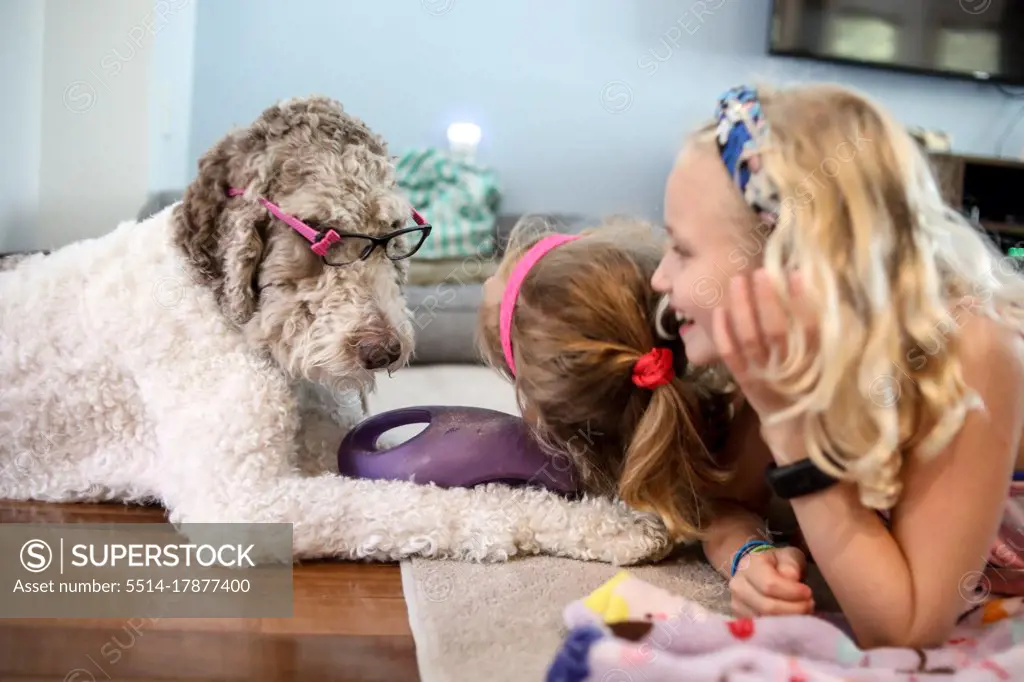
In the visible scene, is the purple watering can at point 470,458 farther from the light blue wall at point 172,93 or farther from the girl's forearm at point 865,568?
the light blue wall at point 172,93

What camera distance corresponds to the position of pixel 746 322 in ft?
2.48

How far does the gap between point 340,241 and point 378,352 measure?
15cm

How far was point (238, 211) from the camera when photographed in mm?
1044

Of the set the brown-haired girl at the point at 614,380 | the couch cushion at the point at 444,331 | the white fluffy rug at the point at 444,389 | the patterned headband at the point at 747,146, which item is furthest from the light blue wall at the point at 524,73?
the patterned headband at the point at 747,146

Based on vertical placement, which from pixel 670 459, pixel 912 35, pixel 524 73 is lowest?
pixel 670 459

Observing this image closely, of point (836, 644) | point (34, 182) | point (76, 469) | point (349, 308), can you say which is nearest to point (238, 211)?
point (349, 308)

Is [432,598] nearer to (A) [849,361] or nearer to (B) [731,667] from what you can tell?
(B) [731,667]

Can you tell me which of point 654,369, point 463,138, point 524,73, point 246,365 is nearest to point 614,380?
point 654,369

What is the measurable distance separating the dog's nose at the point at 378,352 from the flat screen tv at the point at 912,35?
2.81 m

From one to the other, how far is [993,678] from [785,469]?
242 millimetres

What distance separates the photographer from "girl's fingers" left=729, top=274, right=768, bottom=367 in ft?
2.48

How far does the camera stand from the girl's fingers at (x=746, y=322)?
29.8 inches

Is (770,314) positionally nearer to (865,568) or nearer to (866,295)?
(866,295)

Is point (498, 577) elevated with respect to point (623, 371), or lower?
lower
